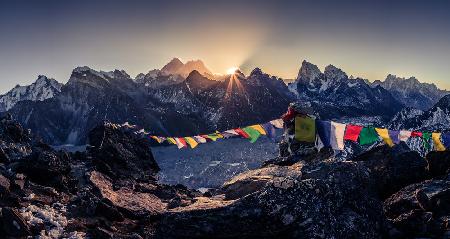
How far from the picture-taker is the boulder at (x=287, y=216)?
1369cm

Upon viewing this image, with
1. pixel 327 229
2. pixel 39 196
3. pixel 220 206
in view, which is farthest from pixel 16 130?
pixel 327 229

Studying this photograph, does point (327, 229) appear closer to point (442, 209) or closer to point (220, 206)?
point (220, 206)

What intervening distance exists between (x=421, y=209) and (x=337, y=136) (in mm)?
17214

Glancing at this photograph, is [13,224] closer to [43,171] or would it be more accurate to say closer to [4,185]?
[4,185]

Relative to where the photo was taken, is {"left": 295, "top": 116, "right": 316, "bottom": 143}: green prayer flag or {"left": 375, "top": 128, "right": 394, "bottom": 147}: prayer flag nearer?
{"left": 375, "top": 128, "right": 394, "bottom": 147}: prayer flag

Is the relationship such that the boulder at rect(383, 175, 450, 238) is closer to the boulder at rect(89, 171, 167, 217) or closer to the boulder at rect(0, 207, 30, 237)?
the boulder at rect(0, 207, 30, 237)

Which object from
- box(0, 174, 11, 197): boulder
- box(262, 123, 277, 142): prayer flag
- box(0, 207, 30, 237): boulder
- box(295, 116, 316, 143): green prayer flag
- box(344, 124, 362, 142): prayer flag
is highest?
box(262, 123, 277, 142): prayer flag

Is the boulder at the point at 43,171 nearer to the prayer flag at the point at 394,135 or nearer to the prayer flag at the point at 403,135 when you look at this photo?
the prayer flag at the point at 394,135

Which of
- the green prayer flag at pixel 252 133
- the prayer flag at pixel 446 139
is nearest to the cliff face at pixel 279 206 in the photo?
the prayer flag at pixel 446 139

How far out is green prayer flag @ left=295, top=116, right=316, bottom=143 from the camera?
34875mm

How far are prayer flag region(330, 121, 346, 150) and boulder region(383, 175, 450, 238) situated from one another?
46.6ft

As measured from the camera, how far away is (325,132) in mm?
33781

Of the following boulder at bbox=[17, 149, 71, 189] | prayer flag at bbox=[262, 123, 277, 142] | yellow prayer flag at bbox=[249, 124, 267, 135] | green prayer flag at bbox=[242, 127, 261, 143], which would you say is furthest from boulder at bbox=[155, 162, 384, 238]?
prayer flag at bbox=[262, 123, 277, 142]

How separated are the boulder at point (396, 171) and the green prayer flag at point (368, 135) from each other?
43.2 feet
